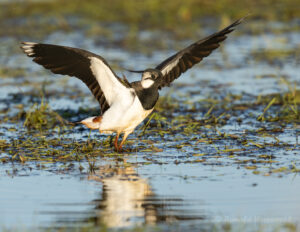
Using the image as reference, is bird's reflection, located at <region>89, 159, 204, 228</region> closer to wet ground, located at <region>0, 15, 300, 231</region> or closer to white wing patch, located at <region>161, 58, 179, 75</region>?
wet ground, located at <region>0, 15, 300, 231</region>

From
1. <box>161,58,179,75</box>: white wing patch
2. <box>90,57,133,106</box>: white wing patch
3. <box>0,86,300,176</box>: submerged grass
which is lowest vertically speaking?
<box>0,86,300,176</box>: submerged grass

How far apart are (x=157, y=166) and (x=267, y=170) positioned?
114 centimetres

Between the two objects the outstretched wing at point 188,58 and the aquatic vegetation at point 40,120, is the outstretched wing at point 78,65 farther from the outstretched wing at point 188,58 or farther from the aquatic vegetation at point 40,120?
the aquatic vegetation at point 40,120

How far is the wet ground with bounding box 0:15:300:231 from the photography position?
5203 mm

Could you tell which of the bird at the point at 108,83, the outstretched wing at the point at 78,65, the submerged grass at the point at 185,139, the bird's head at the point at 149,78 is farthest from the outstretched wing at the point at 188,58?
the outstretched wing at the point at 78,65

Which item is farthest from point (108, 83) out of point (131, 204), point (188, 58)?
point (131, 204)

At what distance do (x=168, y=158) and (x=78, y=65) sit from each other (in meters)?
1.44

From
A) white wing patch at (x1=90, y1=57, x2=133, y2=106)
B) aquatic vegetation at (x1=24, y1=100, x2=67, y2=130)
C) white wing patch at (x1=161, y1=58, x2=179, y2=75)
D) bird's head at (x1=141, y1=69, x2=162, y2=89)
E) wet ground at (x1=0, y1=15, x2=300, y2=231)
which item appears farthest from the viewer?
aquatic vegetation at (x1=24, y1=100, x2=67, y2=130)

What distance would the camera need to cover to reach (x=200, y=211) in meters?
5.23

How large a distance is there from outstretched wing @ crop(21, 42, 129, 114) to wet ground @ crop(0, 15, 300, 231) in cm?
74

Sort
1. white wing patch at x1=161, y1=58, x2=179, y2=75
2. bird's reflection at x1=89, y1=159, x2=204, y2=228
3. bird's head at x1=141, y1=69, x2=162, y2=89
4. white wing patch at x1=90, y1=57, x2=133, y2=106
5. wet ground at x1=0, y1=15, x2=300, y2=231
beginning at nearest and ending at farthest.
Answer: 1. bird's reflection at x1=89, y1=159, x2=204, y2=228
2. wet ground at x1=0, y1=15, x2=300, y2=231
3. white wing patch at x1=90, y1=57, x2=133, y2=106
4. bird's head at x1=141, y1=69, x2=162, y2=89
5. white wing patch at x1=161, y1=58, x2=179, y2=75

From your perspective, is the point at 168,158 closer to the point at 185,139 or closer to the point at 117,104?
the point at 117,104

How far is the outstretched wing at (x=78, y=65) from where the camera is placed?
706 cm

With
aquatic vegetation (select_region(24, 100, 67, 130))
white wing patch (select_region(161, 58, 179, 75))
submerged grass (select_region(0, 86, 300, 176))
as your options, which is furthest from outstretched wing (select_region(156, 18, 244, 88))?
aquatic vegetation (select_region(24, 100, 67, 130))
